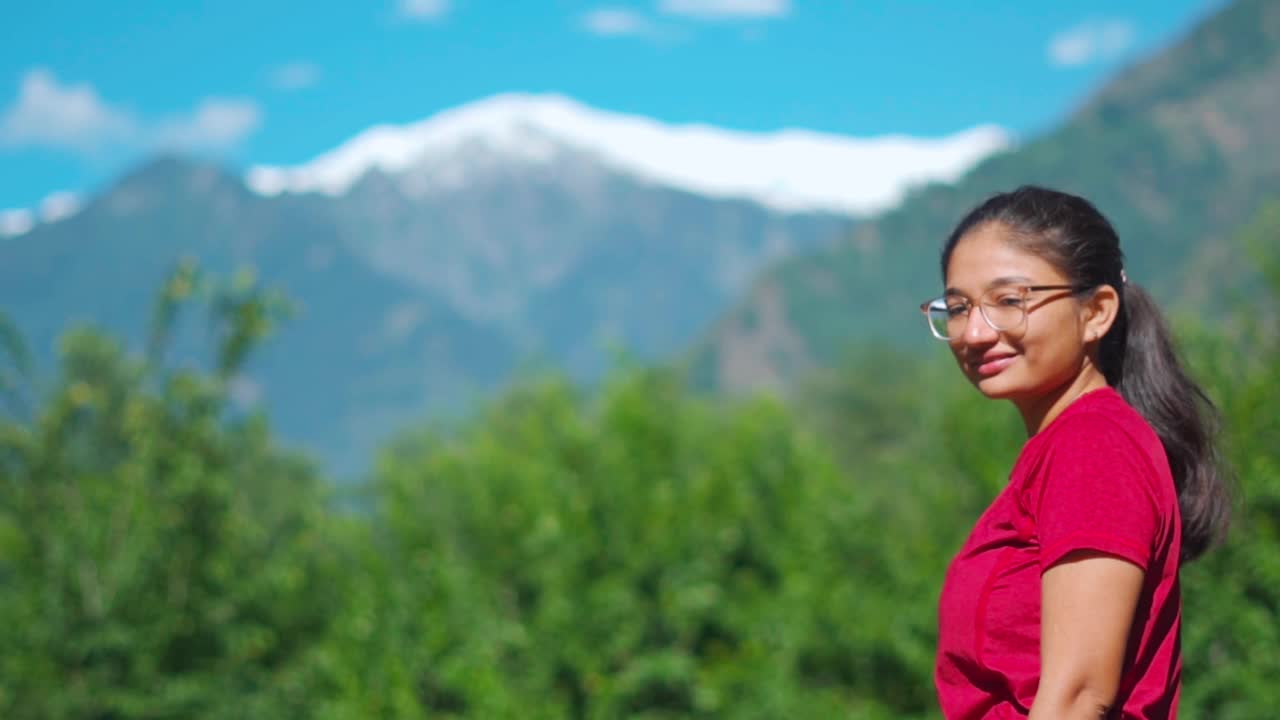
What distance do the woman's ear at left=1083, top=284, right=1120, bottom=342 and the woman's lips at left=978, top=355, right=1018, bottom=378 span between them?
0.11 metres

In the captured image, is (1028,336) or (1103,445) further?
(1028,336)

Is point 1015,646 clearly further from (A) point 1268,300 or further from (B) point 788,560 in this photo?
(B) point 788,560

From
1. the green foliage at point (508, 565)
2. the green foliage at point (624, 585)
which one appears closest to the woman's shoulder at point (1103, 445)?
the green foliage at point (508, 565)

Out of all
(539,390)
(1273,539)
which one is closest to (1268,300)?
(1273,539)

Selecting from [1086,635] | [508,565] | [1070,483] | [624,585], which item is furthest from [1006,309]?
[508,565]

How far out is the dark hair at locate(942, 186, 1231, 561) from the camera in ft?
6.02

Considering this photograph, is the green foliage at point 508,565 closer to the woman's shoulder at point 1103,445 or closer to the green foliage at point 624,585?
the green foliage at point 624,585

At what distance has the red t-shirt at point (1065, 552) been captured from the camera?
5.20 ft

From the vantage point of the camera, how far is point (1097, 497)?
159 cm

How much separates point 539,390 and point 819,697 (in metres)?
7.32

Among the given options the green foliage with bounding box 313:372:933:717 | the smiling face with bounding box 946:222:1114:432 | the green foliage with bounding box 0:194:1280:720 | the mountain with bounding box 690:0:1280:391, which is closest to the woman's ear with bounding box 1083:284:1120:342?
the smiling face with bounding box 946:222:1114:432

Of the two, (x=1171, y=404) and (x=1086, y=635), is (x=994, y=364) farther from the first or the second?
(x=1086, y=635)

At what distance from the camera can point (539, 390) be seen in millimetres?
20719

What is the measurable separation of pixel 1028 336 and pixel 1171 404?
0.93 ft
